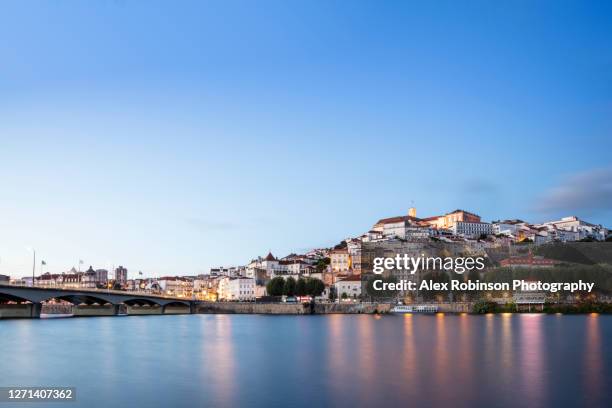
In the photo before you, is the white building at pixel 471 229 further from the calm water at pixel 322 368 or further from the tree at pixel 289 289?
the calm water at pixel 322 368

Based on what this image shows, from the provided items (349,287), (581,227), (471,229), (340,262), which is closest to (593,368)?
(349,287)

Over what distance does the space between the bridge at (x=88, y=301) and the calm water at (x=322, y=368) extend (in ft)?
67.5

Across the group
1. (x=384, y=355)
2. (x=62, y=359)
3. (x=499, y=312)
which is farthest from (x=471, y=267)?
(x=62, y=359)

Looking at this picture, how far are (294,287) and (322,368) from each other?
203 ft

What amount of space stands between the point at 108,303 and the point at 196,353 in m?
53.2

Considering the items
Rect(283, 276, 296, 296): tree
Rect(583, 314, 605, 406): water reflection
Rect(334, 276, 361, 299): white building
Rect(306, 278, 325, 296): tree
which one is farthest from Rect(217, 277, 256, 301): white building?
Rect(583, 314, 605, 406): water reflection

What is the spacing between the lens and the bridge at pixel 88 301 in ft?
209

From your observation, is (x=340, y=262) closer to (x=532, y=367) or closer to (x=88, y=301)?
(x=88, y=301)

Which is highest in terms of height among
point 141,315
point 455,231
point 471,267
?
point 455,231

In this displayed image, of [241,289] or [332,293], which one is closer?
[332,293]

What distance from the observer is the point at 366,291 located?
288 feet

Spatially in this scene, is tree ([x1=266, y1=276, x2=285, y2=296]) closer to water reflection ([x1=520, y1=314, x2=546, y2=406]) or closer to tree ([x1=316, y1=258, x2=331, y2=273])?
tree ([x1=316, y1=258, x2=331, y2=273])

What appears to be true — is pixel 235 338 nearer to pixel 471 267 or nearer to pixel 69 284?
pixel 471 267

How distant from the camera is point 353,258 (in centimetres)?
11812
